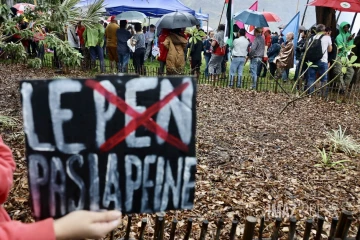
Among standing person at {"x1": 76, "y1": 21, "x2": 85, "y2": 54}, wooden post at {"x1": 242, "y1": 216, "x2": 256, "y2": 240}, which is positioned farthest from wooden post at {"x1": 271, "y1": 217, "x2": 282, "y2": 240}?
standing person at {"x1": 76, "y1": 21, "x2": 85, "y2": 54}

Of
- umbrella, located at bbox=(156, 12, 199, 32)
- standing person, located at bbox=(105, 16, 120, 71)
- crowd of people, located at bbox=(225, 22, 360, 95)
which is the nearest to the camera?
umbrella, located at bbox=(156, 12, 199, 32)

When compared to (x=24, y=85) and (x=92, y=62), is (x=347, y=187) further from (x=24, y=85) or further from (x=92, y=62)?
(x=92, y=62)

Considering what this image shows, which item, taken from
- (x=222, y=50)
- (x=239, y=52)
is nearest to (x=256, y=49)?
(x=239, y=52)

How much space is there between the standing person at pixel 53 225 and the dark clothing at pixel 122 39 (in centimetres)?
969

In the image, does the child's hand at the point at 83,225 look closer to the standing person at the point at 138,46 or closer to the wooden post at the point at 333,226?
the wooden post at the point at 333,226

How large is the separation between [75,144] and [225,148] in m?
3.42

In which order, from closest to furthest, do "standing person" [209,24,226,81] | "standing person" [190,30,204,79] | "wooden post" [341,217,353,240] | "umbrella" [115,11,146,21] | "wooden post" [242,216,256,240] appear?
1. "wooden post" [242,216,256,240]
2. "wooden post" [341,217,353,240]
3. "standing person" [209,24,226,81]
4. "standing person" [190,30,204,79]
5. "umbrella" [115,11,146,21]

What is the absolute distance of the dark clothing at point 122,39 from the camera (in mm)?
10461

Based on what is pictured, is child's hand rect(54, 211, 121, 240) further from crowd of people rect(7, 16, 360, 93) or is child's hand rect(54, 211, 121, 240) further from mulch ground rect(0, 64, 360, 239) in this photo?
crowd of people rect(7, 16, 360, 93)

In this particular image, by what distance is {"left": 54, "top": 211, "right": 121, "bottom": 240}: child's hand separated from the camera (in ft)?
3.67

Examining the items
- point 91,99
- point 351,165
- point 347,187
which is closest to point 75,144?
point 91,99

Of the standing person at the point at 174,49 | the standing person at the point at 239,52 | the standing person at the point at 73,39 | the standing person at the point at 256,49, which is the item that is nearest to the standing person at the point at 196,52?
the standing person at the point at 239,52

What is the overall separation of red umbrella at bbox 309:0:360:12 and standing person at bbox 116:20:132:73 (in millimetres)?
5077

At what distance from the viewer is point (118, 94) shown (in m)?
1.23
